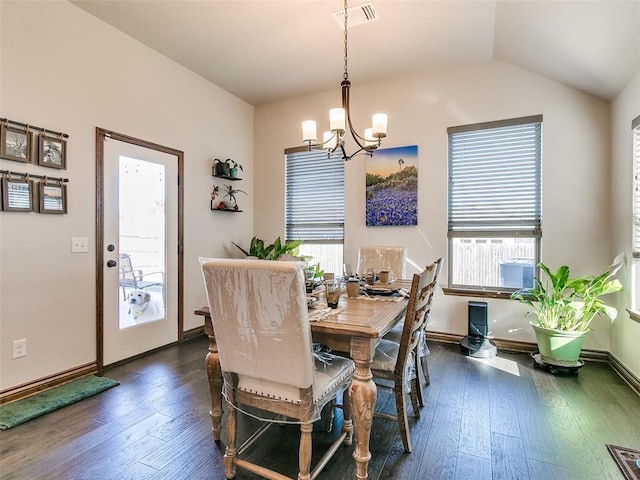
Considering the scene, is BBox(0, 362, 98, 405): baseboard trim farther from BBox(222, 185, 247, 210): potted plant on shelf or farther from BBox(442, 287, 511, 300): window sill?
BBox(442, 287, 511, 300): window sill

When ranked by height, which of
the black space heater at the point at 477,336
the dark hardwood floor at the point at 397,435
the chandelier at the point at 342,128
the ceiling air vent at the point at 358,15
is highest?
the ceiling air vent at the point at 358,15

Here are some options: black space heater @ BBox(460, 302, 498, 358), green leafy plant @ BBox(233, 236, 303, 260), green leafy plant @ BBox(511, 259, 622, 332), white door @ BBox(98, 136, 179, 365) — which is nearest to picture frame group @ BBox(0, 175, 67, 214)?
white door @ BBox(98, 136, 179, 365)

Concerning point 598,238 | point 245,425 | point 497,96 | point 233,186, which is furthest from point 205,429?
point 497,96

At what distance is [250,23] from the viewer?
2.99 meters

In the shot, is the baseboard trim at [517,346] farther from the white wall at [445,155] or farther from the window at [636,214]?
the window at [636,214]

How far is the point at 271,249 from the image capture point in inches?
175

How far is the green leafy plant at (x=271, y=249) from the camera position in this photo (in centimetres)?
432

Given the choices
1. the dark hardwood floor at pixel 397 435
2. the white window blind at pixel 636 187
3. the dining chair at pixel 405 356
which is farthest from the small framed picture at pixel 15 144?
the white window blind at pixel 636 187

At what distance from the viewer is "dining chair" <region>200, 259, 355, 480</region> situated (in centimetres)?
133

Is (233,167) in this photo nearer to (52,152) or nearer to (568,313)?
(52,152)

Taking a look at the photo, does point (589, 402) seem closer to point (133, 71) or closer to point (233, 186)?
point (233, 186)

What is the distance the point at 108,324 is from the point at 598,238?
467cm

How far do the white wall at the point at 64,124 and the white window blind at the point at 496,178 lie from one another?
319cm

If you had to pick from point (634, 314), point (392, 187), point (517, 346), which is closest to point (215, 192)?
point (392, 187)
